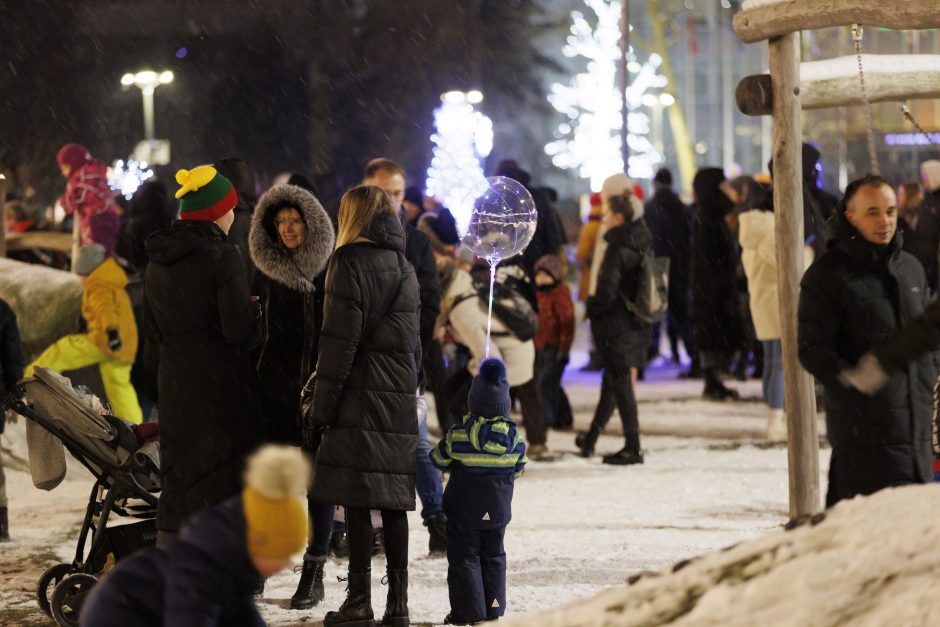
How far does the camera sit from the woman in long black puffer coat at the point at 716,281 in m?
14.8

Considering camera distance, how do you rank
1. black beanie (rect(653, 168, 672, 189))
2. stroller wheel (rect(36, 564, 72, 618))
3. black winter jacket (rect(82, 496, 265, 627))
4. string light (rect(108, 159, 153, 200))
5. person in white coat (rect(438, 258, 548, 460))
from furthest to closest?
1. black beanie (rect(653, 168, 672, 189))
2. string light (rect(108, 159, 153, 200))
3. person in white coat (rect(438, 258, 548, 460))
4. stroller wheel (rect(36, 564, 72, 618))
5. black winter jacket (rect(82, 496, 265, 627))

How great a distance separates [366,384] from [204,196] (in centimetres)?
112

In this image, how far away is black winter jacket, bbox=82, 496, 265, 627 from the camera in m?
3.66

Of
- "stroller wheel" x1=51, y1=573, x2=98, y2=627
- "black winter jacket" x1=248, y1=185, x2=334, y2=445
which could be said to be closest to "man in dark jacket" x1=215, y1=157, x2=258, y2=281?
"black winter jacket" x1=248, y1=185, x2=334, y2=445

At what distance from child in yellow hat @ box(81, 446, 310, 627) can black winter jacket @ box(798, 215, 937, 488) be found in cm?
346

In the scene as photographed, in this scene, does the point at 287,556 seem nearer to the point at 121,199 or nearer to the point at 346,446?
the point at 346,446

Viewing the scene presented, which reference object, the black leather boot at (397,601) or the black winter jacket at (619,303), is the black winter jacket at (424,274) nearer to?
the black leather boot at (397,601)

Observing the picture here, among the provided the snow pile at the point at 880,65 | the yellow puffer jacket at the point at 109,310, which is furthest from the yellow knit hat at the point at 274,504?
the yellow puffer jacket at the point at 109,310

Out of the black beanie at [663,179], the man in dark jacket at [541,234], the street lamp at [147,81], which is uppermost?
the street lamp at [147,81]

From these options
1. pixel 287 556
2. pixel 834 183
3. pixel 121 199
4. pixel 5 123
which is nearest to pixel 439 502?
pixel 287 556

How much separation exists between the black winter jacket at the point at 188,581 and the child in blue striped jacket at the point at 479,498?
9.78ft

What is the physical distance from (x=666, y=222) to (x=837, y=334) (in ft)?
36.7

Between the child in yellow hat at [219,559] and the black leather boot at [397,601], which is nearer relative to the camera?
the child in yellow hat at [219,559]

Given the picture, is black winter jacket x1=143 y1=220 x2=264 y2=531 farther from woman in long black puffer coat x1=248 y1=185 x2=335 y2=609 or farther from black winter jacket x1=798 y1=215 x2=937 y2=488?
black winter jacket x1=798 y1=215 x2=937 y2=488
